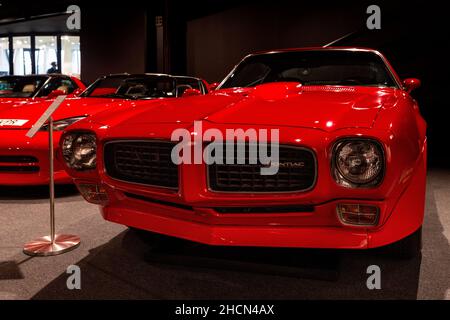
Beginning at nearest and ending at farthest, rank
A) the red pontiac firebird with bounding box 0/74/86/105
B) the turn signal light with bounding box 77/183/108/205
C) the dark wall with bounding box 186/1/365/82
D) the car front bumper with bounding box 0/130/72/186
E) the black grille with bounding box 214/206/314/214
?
the black grille with bounding box 214/206/314/214
the turn signal light with bounding box 77/183/108/205
the car front bumper with bounding box 0/130/72/186
the red pontiac firebird with bounding box 0/74/86/105
the dark wall with bounding box 186/1/365/82

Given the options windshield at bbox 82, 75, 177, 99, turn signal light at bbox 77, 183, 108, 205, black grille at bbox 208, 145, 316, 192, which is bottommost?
turn signal light at bbox 77, 183, 108, 205

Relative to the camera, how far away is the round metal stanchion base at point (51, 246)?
7.88ft

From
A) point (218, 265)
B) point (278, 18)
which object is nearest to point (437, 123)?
point (278, 18)

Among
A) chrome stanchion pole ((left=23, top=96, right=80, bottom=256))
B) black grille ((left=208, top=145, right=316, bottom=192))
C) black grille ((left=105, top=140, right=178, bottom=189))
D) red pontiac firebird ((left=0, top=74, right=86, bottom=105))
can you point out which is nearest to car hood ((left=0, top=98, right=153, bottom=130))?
red pontiac firebird ((left=0, top=74, right=86, bottom=105))

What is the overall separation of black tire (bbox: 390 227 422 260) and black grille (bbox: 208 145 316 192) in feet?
2.62

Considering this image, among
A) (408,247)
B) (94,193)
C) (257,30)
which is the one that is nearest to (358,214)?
(408,247)

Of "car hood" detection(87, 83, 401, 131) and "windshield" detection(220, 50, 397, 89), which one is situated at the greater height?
"windshield" detection(220, 50, 397, 89)

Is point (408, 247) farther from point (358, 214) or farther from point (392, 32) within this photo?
point (392, 32)

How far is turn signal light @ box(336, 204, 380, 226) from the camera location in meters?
1.68

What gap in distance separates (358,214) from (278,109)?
58cm

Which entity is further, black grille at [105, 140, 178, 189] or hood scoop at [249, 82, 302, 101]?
hood scoop at [249, 82, 302, 101]

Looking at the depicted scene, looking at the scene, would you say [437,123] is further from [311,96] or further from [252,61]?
[311,96]

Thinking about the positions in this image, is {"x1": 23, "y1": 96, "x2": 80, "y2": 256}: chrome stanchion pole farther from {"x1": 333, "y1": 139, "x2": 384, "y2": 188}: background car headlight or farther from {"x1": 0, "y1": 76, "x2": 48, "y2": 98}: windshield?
{"x1": 0, "y1": 76, "x2": 48, "y2": 98}: windshield

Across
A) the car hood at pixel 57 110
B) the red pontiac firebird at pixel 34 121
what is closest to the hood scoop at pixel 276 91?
the red pontiac firebird at pixel 34 121
